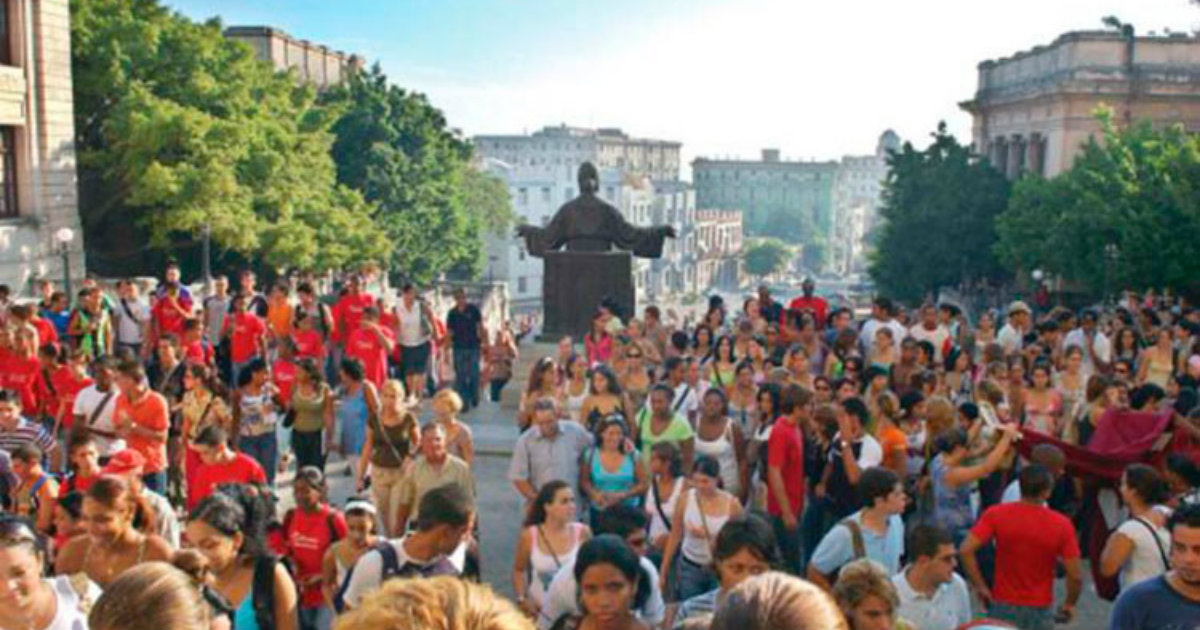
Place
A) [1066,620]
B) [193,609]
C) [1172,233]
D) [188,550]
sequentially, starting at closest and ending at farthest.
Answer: [193,609] → [188,550] → [1066,620] → [1172,233]

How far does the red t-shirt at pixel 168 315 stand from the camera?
11.7 meters

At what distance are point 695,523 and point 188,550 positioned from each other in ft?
9.38

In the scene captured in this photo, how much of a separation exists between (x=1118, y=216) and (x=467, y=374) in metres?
23.8

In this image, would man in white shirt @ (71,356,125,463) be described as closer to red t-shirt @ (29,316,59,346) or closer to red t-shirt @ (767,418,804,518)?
red t-shirt @ (29,316,59,346)

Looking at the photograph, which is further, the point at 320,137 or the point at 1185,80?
the point at 1185,80

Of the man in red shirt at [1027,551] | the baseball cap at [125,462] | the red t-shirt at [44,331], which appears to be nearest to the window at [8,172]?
the red t-shirt at [44,331]

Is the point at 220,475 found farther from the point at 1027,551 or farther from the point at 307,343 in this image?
the point at 1027,551

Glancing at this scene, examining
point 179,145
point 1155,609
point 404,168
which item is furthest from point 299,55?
point 1155,609

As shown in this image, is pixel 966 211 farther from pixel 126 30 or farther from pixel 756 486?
pixel 756 486

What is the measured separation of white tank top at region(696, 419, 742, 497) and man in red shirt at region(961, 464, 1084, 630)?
7.48 ft

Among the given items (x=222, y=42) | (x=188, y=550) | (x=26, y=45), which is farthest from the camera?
(x=222, y=42)

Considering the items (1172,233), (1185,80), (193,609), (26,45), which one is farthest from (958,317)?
(1185,80)

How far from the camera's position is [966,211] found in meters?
44.4

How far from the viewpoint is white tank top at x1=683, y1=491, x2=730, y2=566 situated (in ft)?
20.7
